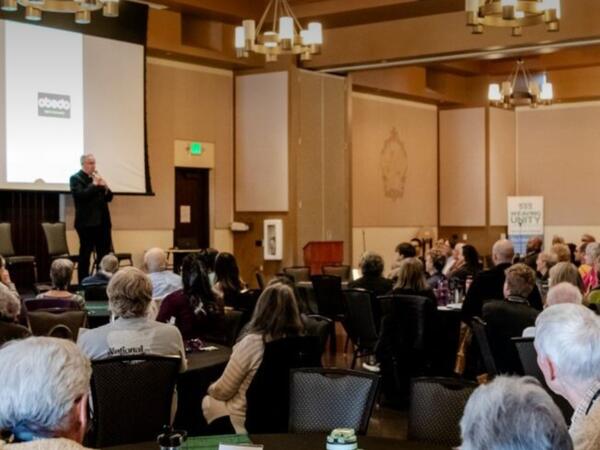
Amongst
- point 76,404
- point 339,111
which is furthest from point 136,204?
point 76,404

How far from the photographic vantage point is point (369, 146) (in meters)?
18.1

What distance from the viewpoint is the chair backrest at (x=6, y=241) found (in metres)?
11.2

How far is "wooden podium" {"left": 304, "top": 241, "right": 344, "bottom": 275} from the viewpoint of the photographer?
14.9m

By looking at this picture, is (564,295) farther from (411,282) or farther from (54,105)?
(54,105)

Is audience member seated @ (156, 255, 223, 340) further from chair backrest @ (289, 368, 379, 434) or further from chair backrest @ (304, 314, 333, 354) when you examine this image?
chair backrest @ (289, 368, 379, 434)

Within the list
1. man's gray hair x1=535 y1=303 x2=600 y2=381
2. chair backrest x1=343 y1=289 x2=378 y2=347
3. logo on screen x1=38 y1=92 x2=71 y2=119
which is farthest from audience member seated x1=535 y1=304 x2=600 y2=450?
logo on screen x1=38 y1=92 x2=71 y2=119

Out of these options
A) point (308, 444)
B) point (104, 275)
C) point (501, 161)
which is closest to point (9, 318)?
point (308, 444)

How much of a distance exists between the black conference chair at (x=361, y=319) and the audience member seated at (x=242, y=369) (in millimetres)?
3395

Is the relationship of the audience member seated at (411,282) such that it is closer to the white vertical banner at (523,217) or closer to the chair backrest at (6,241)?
the chair backrest at (6,241)

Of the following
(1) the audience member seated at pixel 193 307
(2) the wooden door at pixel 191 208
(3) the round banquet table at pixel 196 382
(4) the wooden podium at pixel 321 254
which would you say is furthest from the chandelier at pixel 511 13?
(2) the wooden door at pixel 191 208

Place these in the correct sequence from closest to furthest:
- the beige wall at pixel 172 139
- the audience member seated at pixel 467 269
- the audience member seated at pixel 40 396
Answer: the audience member seated at pixel 40 396
the audience member seated at pixel 467 269
the beige wall at pixel 172 139

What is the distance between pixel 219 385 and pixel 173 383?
0.49m

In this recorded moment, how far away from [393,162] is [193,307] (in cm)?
1288

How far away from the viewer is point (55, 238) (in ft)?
39.0
